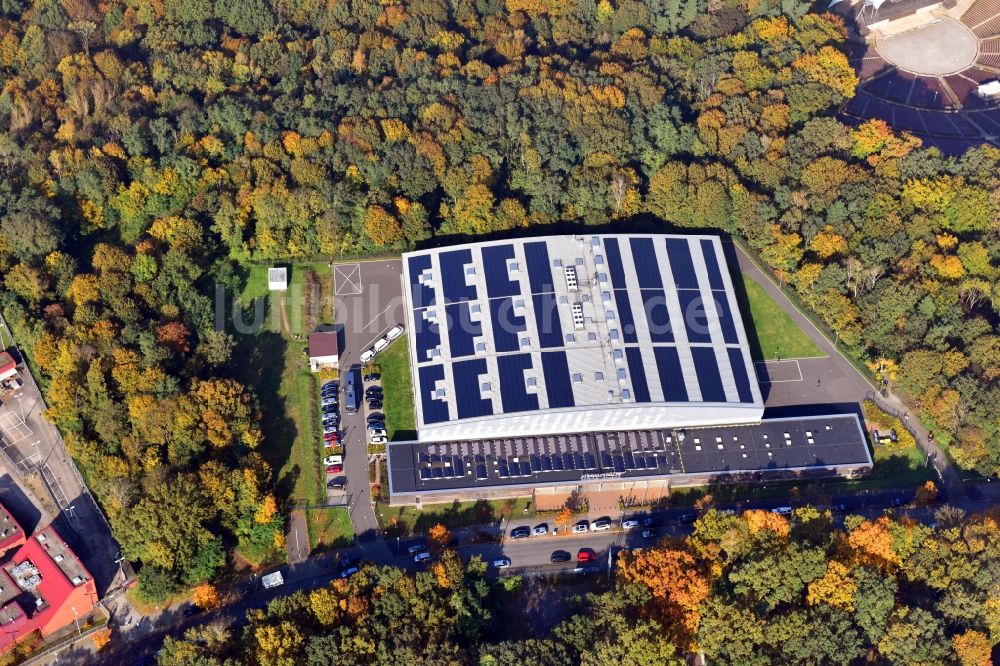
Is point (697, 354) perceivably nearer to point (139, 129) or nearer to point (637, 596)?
point (637, 596)

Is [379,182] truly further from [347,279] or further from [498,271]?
[498,271]

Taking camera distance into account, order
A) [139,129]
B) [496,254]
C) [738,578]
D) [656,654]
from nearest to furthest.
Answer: [656,654] → [738,578] → [496,254] → [139,129]

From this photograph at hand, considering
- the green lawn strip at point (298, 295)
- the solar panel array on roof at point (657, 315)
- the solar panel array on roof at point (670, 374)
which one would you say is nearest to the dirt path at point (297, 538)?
the green lawn strip at point (298, 295)

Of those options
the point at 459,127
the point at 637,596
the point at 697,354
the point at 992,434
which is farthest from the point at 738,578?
the point at 459,127

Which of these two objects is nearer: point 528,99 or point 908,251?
point 908,251

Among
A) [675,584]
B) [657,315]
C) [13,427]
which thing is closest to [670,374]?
[657,315]

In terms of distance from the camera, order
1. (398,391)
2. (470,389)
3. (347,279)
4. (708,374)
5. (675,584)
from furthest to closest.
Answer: (347,279), (398,391), (708,374), (470,389), (675,584)
